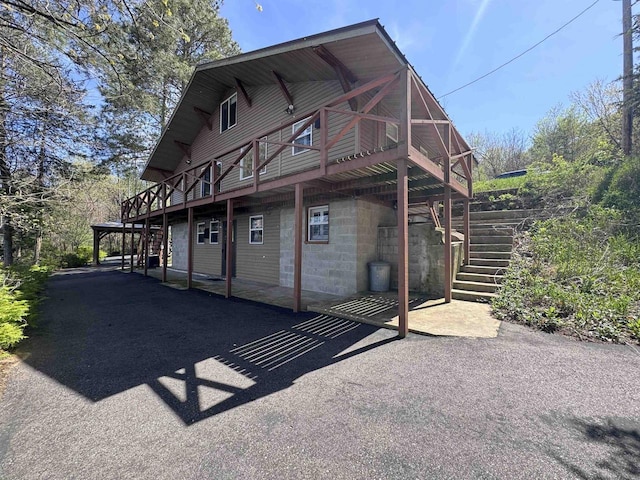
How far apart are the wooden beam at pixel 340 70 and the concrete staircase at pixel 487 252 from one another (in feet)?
16.1

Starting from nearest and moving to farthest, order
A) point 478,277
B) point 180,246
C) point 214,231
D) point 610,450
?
point 610,450 < point 478,277 < point 214,231 < point 180,246

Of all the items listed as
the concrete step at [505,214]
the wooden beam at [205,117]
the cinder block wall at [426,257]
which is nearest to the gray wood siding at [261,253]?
the cinder block wall at [426,257]


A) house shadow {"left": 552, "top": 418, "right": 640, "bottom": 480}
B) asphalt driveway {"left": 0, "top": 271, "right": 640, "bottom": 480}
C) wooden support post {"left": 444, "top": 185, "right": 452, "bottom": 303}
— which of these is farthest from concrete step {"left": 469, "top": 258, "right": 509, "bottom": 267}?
house shadow {"left": 552, "top": 418, "right": 640, "bottom": 480}

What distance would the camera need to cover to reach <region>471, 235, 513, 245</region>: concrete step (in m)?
7.40

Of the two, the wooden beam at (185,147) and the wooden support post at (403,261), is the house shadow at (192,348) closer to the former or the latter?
the wooden support post at (403,261)

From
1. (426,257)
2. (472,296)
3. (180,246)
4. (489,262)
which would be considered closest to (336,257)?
(426,257)

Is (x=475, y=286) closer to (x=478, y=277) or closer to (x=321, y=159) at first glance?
(x=478, y=277)

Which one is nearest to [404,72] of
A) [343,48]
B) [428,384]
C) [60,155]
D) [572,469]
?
[343,48]

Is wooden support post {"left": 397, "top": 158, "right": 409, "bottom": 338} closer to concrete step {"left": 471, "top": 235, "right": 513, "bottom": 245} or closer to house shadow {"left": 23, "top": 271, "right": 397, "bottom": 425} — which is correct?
house shadow {"left": 23, "top": 271, "right": 397, "bottom": 425}

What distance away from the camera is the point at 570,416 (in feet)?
7.51

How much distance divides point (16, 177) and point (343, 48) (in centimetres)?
1005

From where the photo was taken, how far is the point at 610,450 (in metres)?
1.91

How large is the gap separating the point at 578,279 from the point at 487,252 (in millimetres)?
1993

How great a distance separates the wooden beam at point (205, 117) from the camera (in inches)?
468
